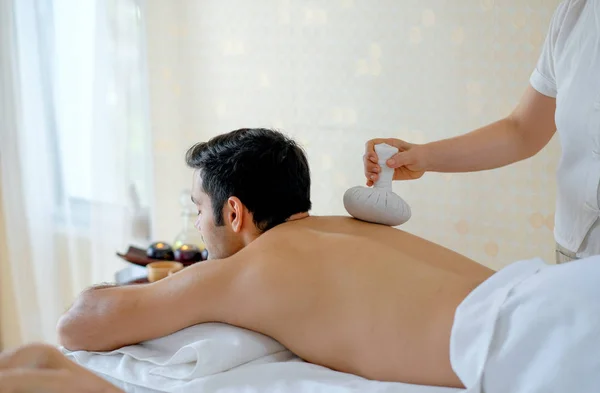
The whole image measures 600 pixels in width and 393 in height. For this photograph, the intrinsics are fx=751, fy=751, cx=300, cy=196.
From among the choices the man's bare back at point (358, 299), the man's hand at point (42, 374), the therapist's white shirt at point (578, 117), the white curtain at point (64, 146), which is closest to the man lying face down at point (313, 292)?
the man's bare back at point (358, 299)

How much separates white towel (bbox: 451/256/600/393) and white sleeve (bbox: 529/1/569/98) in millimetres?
696

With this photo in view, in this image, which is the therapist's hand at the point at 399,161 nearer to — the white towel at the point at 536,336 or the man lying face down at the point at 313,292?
the man lying face down at the point at 313,292

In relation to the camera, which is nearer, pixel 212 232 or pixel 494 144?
pixel 212 232

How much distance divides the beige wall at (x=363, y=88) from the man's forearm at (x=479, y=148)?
0.32 metres

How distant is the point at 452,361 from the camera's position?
50.0 inches

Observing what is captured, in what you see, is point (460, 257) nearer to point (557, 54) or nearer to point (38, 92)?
point (557, 54)

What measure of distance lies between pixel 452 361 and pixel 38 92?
234cm

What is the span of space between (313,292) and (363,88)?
1407mm

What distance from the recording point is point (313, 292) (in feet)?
4.79

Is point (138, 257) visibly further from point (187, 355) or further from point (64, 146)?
point (187, 355)

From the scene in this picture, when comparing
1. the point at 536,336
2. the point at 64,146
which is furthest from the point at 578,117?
the point at 64,146

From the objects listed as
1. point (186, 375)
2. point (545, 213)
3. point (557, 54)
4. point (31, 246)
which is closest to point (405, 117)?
point (545, 213)

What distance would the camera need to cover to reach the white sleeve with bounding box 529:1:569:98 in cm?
173

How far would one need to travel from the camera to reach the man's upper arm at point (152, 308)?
1.51 meters
